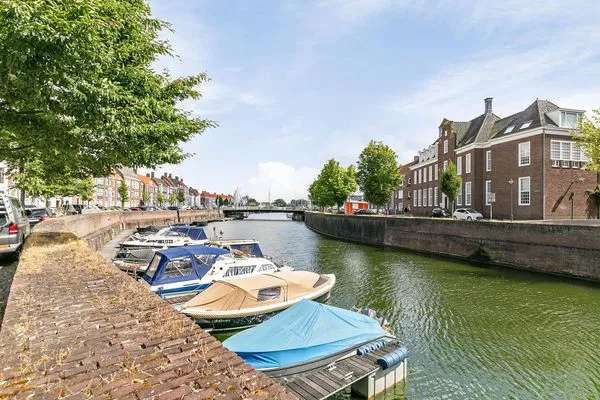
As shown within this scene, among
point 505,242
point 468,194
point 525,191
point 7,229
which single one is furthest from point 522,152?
point 7,229

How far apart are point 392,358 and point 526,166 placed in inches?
1554

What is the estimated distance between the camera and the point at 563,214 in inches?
1572

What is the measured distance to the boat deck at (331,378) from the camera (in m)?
8.04

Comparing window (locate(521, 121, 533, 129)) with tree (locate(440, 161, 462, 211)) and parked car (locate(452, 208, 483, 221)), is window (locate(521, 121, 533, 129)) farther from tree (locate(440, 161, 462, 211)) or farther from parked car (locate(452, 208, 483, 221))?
parked car (locate(452, 208, 483, 221))

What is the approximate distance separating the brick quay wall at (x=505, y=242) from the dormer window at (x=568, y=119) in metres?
16.9

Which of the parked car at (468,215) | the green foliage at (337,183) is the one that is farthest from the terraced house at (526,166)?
the green foliage at (337,183)

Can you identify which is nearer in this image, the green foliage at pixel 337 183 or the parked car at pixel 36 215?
the parked car at pixel 36 215

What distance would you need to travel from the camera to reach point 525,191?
4197cm

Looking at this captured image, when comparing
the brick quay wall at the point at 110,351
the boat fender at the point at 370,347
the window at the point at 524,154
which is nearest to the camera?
the brick quay wall at the point at 110,351

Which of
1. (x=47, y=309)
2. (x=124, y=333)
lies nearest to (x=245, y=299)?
(x=47, y=309)

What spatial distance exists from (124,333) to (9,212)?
15.5 m

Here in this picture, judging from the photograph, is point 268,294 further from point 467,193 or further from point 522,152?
point 467,193

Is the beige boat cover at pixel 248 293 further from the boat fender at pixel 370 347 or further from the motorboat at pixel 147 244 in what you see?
the motorboat at pixel 147 244

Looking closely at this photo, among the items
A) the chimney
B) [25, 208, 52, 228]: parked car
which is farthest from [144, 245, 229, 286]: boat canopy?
the chimney
